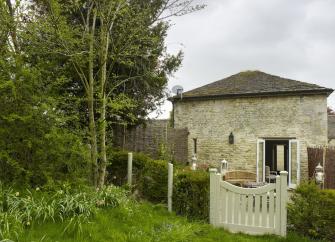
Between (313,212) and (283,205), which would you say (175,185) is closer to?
(283,205)

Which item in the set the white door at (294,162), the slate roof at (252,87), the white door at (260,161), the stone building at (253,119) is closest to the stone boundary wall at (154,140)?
the stone building at (253,119)

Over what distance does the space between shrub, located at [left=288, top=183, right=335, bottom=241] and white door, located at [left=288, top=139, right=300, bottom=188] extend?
8.95 metres

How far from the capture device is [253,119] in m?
16.9

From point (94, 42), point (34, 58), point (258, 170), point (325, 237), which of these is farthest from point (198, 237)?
point (258, 170)

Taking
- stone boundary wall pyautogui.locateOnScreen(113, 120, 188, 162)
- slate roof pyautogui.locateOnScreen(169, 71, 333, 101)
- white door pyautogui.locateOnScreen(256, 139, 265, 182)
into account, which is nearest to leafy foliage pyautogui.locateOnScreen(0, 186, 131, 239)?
stone boundary wall pyautogui.locateOnScreen(113, 120, 188, 162)

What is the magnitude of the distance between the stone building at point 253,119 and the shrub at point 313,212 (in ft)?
29.6

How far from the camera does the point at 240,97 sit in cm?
1716

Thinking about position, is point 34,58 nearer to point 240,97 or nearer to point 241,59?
point 240,97

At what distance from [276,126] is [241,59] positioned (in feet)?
24.8

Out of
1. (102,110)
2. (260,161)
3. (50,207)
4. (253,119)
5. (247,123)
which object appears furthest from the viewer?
(247,123)

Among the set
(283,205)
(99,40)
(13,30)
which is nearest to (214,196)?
(283,205)

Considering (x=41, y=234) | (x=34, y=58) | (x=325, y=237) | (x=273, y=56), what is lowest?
(x=325, y=237)

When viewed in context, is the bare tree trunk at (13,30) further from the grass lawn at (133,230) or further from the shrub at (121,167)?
the grass lawn at (133,230)

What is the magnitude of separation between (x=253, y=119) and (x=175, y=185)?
29.6 feet
